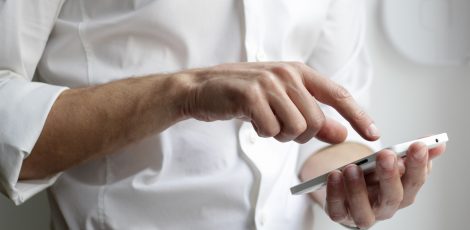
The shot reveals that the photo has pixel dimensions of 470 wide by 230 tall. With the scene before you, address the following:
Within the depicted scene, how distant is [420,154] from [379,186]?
76 mm

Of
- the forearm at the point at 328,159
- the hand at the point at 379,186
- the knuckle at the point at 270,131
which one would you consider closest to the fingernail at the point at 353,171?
the hand at the point at 379,186

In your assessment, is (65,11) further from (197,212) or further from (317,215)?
(317,215)

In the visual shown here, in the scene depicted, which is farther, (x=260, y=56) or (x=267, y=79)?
(x=260, y=56)

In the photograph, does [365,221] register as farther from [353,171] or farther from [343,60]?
[343,60]

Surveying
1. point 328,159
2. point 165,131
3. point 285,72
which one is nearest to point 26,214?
point 165,131

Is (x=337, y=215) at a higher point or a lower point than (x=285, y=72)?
lower

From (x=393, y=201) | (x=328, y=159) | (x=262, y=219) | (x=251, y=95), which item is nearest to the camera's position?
(x=251, y=95)

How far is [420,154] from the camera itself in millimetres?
589

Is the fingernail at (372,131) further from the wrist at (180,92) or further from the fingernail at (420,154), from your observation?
the wrist at (180,92)

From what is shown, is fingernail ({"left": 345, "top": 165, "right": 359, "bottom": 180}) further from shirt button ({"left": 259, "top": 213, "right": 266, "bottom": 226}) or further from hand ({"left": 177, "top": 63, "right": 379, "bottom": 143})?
shirt button ({"left": 259, "top": 213, "right": 266, "bottom": 226})

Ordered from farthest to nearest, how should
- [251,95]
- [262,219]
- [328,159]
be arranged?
[328,159] → [262,219] → [251,95]

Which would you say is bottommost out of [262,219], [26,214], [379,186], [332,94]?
[26,214]

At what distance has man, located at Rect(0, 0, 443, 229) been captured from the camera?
580 millimetres

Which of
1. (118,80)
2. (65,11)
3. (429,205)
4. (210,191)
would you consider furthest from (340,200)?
(429,205)
